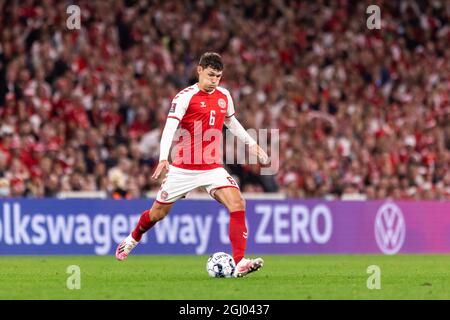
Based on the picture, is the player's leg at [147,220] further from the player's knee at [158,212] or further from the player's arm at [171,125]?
the player's arm at [171,125]

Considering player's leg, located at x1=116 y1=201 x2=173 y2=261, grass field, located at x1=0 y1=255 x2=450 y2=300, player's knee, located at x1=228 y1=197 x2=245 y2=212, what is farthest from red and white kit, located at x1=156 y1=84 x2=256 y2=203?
grass field, located at x1=0 y1=255 x2=450 y2=300

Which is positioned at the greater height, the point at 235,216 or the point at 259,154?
the point at 259,154

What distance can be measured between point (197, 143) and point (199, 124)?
0.76 feet

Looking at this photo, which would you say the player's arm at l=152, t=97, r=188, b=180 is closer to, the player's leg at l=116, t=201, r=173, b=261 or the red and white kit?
the red and white kit

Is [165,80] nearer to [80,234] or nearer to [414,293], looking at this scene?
[80,234]

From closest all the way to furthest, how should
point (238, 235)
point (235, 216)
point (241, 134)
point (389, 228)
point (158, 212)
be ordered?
1. point (238, 235)
2. point (235, 216)
3. point (158, 212)
4. point (241, 134)
5. point (389, 228)

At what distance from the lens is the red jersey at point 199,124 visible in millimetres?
13672

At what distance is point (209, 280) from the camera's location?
42.9ft

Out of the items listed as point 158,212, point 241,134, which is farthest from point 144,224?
point 241,134

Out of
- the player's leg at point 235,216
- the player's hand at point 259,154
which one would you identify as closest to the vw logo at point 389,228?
the player's hand at point 259,154

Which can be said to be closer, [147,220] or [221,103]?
[221,103]

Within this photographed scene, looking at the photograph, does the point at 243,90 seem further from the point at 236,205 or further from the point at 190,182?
the point at 236,205

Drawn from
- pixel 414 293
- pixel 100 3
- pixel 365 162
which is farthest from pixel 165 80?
pixel 414 293
